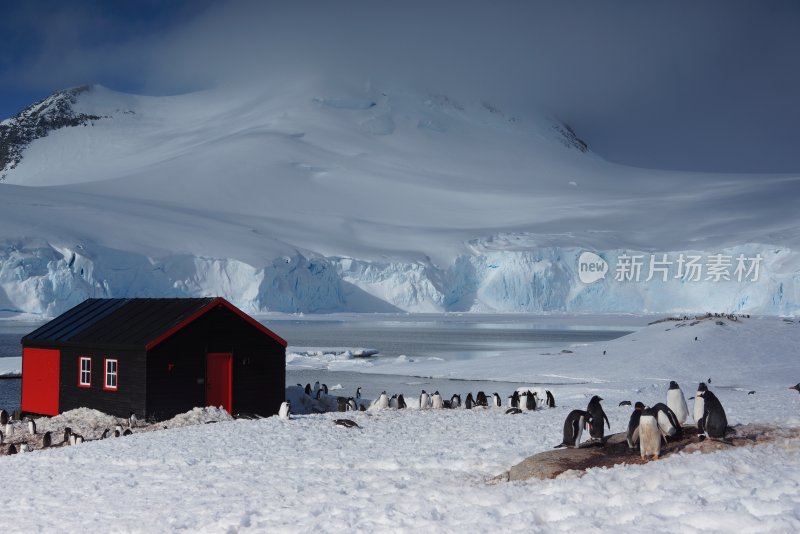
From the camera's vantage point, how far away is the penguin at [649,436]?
816cm

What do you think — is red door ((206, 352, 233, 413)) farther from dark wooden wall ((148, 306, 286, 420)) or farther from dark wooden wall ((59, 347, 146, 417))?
dark wooden wall ((59, 347, 146, 417))

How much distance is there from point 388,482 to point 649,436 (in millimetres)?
2685

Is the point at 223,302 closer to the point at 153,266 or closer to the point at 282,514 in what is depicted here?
the point at 282,514

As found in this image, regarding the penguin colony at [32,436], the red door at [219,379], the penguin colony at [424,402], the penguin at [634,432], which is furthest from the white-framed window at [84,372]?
the penguin at [634,432]

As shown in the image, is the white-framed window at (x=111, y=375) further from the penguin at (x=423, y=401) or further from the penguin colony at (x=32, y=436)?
the penguin at (x=423, y=401)

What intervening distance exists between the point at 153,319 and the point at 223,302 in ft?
4.85

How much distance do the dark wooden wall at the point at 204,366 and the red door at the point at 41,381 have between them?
3.19 metres

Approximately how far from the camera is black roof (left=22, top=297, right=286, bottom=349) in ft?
55.6

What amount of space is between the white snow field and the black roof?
11.3ft

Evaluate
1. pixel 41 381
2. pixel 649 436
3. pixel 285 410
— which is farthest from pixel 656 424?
pixel 41 381

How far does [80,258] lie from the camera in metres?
54.5

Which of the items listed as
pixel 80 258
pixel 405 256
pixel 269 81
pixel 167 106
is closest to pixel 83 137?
pixel 167 106

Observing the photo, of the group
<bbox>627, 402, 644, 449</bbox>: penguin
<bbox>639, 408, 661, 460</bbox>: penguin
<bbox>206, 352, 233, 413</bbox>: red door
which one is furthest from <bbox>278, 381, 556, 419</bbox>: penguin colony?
<bbox>639, 408, 661, 460</bbox>: penguin

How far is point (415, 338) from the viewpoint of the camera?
51.8m
